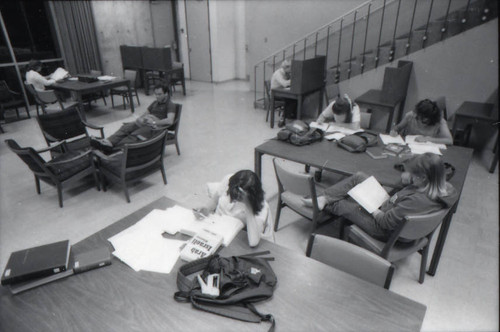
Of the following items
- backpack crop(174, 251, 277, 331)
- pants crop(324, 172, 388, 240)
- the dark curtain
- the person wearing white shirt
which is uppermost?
the dark curtain

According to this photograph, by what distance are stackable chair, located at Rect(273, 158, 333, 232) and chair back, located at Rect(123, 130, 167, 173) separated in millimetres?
1475

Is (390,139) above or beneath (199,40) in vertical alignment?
beneath

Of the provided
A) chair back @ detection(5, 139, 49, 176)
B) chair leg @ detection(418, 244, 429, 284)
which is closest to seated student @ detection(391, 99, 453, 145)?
chair leg @ detection(418, 244, 429, 284)

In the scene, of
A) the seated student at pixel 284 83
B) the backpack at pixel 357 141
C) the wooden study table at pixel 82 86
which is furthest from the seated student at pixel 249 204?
the wooden study table at pixel 82 86

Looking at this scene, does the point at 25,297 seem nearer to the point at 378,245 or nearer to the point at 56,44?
the point at 378,245

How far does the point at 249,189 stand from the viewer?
213 cm

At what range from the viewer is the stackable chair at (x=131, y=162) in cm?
344

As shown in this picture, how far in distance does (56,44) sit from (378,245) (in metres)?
8.78

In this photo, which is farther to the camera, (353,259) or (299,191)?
(299,191)

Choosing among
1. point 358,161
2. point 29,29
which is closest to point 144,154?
point 358,161

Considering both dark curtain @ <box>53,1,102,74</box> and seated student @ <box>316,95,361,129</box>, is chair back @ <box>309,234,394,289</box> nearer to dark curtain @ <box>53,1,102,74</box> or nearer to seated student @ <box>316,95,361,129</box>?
seated student @ <box>316,95,361,129</box>

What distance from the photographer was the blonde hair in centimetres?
207

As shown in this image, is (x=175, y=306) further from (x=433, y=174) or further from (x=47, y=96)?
(x=47, y=96)

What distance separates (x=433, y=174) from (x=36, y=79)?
278 inches
